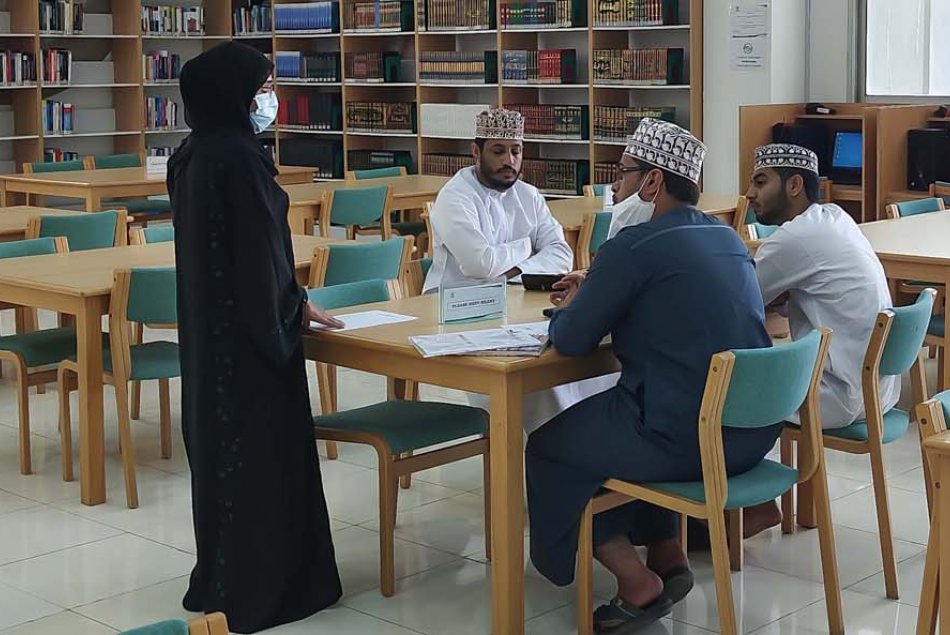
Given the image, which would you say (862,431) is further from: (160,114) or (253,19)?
(253,19)

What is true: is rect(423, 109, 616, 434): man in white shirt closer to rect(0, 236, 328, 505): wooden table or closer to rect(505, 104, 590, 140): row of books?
rect(0, 236, 328, 505): wooden table

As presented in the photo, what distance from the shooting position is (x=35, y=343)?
4543 mm

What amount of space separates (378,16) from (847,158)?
395 cm

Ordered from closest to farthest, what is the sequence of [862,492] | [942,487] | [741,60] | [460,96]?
[942,487] < [862,492] < [741,60] < [460,96]

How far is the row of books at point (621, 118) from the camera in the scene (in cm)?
880

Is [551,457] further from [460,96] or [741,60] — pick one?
[460,96]

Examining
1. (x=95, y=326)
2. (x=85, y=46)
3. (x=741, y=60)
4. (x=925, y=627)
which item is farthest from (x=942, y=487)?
(x=85, y=46)

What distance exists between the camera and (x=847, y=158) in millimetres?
8055

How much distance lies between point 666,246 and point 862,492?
160 centimetres

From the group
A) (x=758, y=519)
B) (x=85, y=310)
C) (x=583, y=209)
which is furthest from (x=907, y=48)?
(x=85, y=310)

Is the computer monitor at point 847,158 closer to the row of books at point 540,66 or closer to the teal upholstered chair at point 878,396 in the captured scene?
the row of books at point 540,66

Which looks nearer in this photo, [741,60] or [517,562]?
[517,562]

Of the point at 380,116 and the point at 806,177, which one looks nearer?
the point at 806,177

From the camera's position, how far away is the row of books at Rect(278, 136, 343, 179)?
35.9 ft
